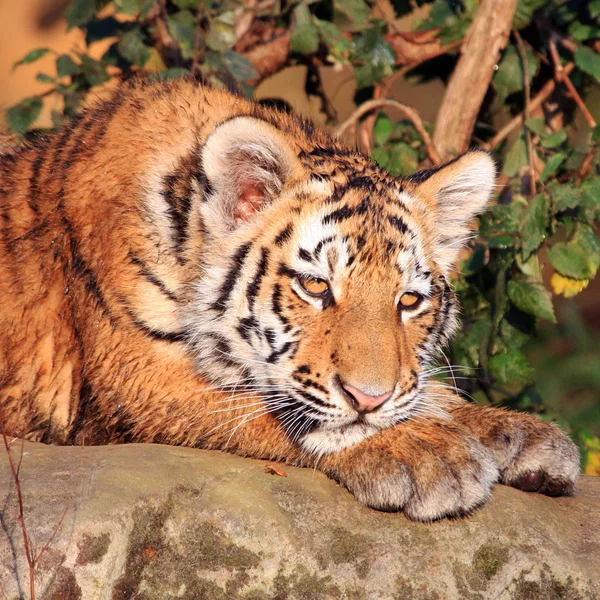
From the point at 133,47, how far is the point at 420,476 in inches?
114

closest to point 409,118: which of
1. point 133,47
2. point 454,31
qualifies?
point 454,31

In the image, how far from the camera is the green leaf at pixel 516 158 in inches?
181

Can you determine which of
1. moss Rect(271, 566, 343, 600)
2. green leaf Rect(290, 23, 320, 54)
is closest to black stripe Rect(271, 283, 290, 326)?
moss Rect(271, 566, 343, 600)

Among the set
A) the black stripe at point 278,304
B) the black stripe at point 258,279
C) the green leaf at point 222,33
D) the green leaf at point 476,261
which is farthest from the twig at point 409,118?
the black stripe at point 278,304

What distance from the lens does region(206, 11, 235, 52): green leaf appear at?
14.8ft

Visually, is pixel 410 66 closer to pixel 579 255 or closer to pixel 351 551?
pixel 579 255

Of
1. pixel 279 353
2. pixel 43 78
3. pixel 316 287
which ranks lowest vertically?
pixel 279 353

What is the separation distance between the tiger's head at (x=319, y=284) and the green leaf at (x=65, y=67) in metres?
2.08

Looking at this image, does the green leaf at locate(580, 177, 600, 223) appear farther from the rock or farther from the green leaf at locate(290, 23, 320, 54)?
the rock

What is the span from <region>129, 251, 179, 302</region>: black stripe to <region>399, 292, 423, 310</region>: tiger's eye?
0.76m

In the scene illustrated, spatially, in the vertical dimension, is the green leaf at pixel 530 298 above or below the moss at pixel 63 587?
above

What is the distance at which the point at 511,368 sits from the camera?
4.15 m

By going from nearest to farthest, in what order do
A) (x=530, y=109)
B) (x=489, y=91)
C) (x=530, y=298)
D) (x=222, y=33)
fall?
(x=530, y=298)
(x=222, y=33)
(x=530, y=109)
(x=489, y=91)

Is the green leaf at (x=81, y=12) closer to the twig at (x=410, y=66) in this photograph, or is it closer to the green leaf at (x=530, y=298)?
the twig at (x=410, y=66)
